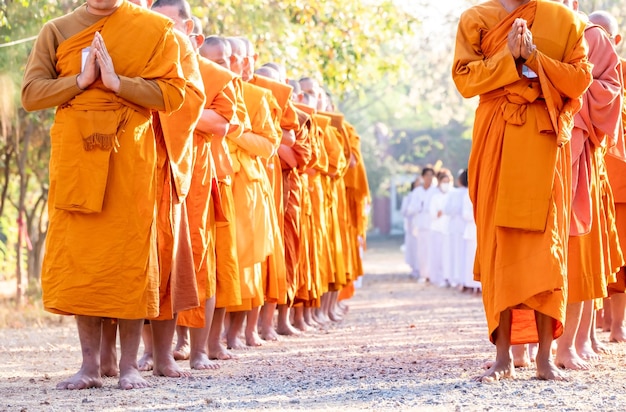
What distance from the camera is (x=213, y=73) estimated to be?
25.3ft

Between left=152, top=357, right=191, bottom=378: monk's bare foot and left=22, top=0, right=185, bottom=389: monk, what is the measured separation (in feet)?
2.00

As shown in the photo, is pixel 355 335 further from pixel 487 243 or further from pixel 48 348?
pixel 487 243

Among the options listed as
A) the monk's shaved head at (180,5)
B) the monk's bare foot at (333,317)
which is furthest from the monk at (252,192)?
the monk's bare foot at (333,317)

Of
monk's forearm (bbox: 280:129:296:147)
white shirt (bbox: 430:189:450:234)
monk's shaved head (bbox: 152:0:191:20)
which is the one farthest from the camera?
white shirt (bbox: 430:189:450:234)

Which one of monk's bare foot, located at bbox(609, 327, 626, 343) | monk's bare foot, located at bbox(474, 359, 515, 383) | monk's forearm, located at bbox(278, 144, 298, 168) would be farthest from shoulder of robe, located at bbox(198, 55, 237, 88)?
monk's bare foot, located at bbox(609, 327, 626, 343)

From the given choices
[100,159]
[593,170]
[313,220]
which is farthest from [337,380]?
[313,220]

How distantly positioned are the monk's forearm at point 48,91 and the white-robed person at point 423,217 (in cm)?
1730

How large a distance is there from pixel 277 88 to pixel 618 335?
3.33m

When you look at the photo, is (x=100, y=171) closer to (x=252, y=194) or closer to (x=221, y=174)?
(x=221, y=174)

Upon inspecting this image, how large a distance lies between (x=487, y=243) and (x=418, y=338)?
3.60m

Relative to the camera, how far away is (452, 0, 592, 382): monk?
6625mm

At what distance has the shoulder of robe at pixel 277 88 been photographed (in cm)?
996

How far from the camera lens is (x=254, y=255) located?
28.9 feet

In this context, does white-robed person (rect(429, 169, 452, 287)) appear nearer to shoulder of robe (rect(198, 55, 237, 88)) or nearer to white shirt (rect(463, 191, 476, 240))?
white shirt (rect(463, 191, 476, 240))
